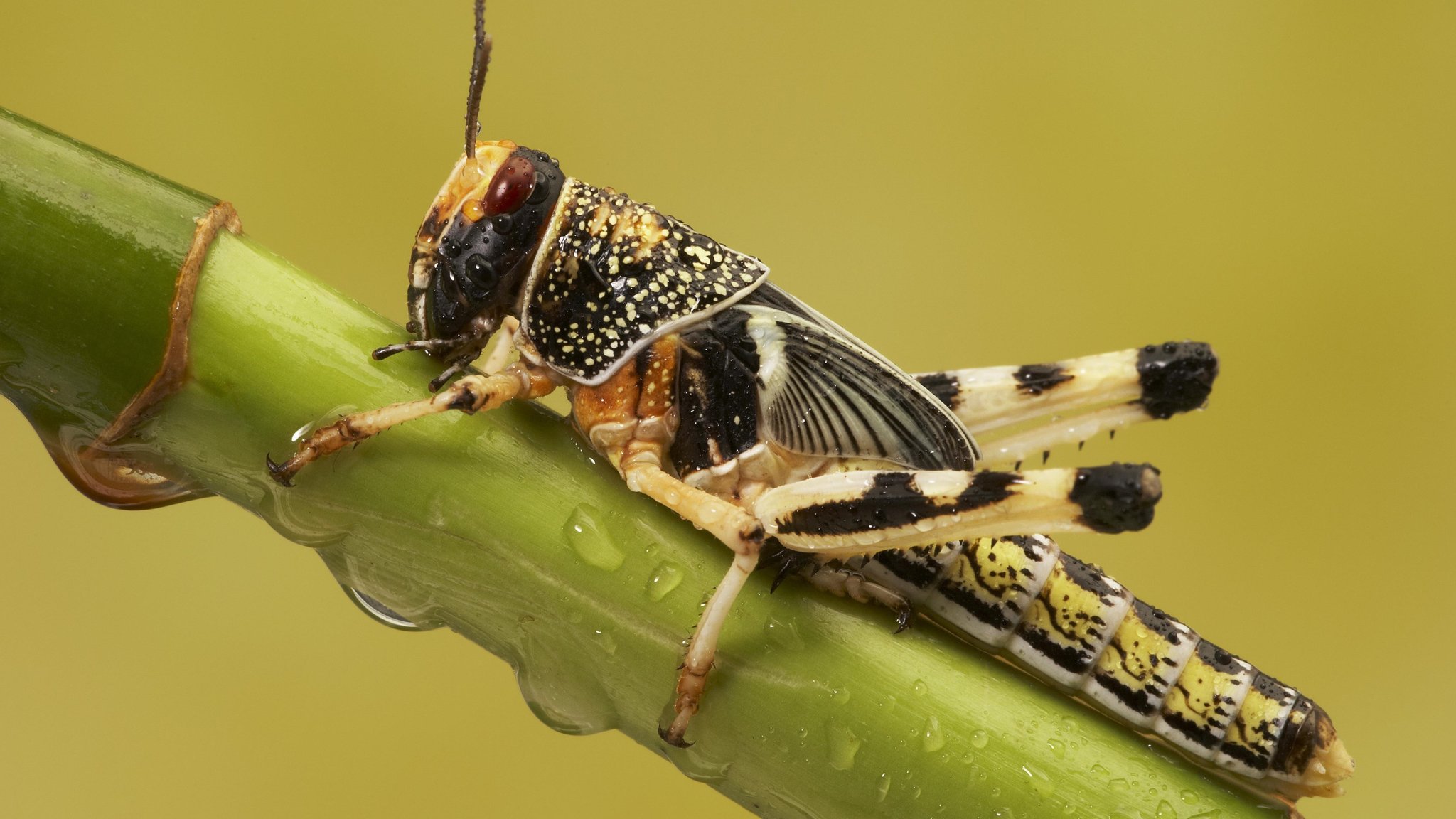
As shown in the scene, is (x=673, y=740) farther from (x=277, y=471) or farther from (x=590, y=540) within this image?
(x=277, y=471)

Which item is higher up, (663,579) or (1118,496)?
(1118,496)

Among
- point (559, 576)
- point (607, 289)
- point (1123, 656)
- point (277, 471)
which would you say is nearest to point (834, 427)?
point (607, 289)

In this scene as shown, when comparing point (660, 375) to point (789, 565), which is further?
point (660, 375)

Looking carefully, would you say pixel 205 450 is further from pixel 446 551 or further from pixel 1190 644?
pixel 1190 644

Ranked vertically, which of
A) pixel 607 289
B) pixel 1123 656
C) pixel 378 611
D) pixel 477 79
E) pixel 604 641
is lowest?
pixel 378 611

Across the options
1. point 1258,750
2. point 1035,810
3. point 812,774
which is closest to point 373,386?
point 812,774

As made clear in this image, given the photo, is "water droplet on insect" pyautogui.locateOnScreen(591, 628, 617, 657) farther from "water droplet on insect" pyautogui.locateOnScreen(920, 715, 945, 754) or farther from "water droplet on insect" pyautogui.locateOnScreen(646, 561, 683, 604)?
"water droplet on insect" pyautogui.locateOnScreen(920, 715, 945, 754)

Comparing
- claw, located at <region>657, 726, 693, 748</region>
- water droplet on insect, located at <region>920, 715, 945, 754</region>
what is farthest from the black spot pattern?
water droplet on insect, located at <region>920, 715, 945, 754</region>
